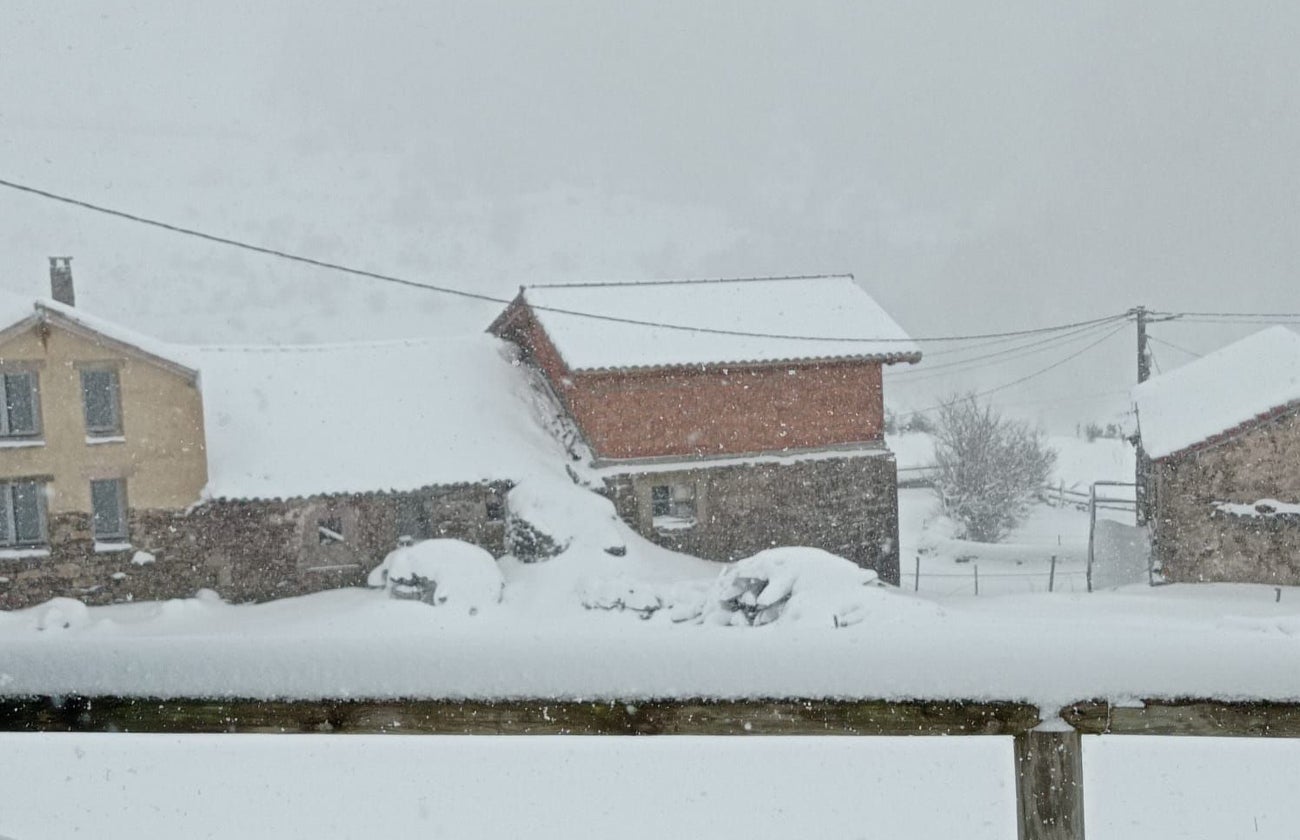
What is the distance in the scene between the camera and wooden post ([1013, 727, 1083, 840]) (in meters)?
1.73

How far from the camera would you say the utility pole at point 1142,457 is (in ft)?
59.9

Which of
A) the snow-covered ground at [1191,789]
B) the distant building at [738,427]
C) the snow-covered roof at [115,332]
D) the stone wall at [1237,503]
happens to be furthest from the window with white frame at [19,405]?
the stone wall at [1237,503]

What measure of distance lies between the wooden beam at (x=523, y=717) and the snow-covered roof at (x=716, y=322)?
16.1 metres

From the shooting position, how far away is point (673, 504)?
18516mm

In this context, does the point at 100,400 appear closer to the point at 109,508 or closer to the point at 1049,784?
the point at 109,508

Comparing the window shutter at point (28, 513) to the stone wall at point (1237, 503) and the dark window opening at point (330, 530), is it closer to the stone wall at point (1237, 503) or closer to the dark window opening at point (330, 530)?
the dark window opening at point (330, 530)

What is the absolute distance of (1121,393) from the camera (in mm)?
56125

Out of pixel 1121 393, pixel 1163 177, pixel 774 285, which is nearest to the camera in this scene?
pixel 774 285

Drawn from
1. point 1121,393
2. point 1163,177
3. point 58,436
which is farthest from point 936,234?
point 58,436

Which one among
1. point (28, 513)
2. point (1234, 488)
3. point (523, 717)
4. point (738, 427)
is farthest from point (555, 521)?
point (523, 717)

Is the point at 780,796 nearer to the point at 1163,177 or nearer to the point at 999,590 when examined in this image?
the point at 999,590

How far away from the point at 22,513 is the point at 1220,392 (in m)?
21.6

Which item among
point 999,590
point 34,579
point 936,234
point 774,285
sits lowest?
point 999,590

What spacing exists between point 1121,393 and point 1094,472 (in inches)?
917
